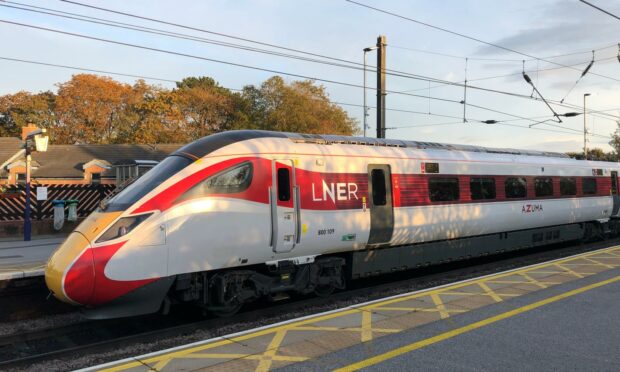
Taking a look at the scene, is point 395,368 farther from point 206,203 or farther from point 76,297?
point 76,297

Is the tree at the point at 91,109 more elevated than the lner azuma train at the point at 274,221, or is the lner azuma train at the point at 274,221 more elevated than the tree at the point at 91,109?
the tree at the point at 91,109

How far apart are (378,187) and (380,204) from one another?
0.34 m

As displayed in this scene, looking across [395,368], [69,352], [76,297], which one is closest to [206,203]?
[76,297]

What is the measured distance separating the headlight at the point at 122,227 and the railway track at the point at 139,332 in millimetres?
1519

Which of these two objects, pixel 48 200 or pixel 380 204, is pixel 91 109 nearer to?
pixel 48 200

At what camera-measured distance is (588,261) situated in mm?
11680

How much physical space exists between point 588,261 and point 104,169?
111 ft

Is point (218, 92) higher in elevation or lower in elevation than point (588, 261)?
higher

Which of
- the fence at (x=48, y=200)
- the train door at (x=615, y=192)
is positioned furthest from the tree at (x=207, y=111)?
the train door at (x=615, y=192)

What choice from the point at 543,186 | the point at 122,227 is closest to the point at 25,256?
the point at 122,227

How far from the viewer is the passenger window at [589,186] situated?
16469 millimetres

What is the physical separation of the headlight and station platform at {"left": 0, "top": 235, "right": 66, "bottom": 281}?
3.61m

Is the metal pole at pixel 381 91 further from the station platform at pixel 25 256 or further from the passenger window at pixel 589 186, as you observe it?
the station platform at pixel 25 256

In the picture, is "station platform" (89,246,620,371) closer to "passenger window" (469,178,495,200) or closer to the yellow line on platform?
the yellow line on platform
